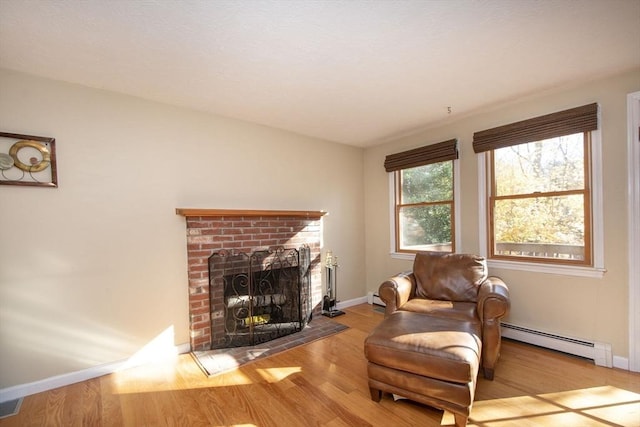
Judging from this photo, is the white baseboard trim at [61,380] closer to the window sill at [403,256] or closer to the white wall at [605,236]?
the window sill at [403,256]

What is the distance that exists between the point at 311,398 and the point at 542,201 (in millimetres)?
2767

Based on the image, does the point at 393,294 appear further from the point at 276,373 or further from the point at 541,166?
the point at 541,166

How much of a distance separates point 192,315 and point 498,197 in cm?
340

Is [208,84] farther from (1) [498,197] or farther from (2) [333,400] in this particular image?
(1) [498,197]

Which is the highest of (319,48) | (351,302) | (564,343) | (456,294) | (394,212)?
(319,48)

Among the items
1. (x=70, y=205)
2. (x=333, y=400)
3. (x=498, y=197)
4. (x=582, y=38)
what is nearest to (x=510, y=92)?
(x=582, y=38)

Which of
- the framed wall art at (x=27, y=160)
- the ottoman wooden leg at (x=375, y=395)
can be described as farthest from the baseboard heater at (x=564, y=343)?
the framed wall art at (x=27, y=160)

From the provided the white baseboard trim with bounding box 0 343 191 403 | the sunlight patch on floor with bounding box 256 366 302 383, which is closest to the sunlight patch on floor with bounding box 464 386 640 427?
the sunlight patch on floor with bounding box 256 366 302 383

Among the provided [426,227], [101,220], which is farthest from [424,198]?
[101,220]

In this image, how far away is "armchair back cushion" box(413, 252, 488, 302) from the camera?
2693 millimetres

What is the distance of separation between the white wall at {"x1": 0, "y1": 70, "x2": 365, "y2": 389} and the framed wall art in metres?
0.05

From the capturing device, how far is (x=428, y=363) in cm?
170

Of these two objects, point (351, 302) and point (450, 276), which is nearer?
point (450, 276)

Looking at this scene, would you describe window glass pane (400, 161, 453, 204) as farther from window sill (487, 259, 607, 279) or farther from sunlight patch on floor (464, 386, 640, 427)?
sunlight patch on floor (464, 386, 640, 427)
